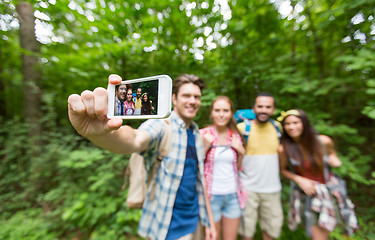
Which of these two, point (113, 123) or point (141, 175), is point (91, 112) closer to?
point (113, 123)

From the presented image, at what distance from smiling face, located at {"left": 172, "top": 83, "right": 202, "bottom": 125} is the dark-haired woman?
29.8 inches

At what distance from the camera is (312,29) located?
2865mm

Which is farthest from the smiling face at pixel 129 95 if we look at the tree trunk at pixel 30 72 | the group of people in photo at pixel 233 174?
the tree trunk at pixel 30 72

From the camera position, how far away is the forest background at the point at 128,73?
2516 mm

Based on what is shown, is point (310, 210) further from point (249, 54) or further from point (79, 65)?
point (79, 65)

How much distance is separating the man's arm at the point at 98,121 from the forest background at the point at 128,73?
1.91 metres

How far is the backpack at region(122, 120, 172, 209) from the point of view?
1.40m

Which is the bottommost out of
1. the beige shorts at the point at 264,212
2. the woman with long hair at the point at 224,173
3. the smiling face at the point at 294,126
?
the beige shorts at the point at 264,212

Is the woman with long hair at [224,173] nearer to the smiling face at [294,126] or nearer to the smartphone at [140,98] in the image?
the smiling face at [294,126]

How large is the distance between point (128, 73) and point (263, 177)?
307 cm

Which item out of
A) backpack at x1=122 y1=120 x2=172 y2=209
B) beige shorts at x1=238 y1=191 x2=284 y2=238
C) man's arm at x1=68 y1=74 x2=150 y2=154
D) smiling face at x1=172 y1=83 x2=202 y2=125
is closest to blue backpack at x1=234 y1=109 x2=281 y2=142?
beige shorts at x1=238 y1=191 x2=284 y2=238

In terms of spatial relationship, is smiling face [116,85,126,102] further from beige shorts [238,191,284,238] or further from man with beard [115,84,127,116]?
beige shorts [238,191,284,238]

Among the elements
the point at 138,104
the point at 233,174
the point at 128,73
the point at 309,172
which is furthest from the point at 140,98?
the point at 128,73

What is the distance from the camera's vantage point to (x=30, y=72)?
Result: 3.16 metres
